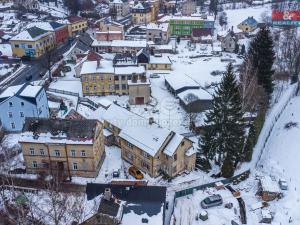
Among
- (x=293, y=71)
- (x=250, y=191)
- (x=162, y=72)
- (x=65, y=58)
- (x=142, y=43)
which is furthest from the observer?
(x=142, y=43)

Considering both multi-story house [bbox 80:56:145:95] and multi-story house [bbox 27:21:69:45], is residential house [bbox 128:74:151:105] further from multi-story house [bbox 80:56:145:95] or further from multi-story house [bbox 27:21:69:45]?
multi-story house [bbox 27:21:69:45]

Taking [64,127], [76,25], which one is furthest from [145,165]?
[76,25]

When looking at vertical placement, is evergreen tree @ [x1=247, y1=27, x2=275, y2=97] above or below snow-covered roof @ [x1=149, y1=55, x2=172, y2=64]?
above

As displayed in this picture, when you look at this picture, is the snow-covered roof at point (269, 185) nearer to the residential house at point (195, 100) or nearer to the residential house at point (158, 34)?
the residential house at point (195, 100)

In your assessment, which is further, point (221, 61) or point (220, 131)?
point (221, 61)

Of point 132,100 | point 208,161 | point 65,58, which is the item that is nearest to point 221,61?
point 132,100

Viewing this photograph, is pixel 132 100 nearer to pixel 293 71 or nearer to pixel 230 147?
pixel 230 147

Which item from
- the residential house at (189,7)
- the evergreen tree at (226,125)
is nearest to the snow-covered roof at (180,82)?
the evergreen tree at (226,125)

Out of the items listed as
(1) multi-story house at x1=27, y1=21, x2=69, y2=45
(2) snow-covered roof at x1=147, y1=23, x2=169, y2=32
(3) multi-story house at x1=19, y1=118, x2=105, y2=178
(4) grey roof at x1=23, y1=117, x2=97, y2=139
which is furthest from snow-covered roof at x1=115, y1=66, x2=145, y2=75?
(1) multi-story house at x1=27, y1=21, x2=69, y2=45
